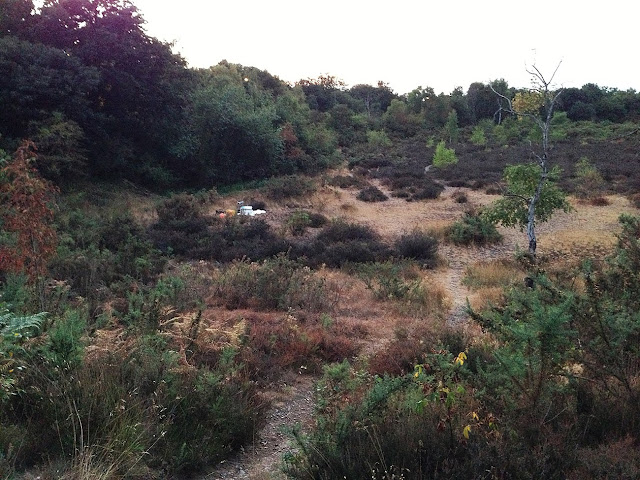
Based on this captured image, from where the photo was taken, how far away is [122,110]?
19547 millimetres

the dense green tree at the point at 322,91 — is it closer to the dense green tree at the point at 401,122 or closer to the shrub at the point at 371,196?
the dense green tree at the point at 401,122

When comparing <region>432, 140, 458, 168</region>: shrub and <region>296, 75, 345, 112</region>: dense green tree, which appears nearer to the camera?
<region>432, 140, 458, 168</region>: shrub

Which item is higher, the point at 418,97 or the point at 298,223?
the point at 418,97

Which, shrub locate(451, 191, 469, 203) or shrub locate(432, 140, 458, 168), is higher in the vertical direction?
shrub locate(432, 140, 458, 168)

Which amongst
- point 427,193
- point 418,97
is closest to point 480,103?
point 418,97

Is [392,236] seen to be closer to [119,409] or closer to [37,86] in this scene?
[119,409]

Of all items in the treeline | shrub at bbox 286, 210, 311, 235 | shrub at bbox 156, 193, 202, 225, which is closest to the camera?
shrub at bbox 286, 210, 311, 235

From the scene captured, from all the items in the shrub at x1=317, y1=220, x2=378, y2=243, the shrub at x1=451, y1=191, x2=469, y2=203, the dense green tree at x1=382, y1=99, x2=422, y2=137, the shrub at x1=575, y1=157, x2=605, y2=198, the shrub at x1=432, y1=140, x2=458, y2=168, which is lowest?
the shrub at x1=317, y1=220, x2=378, y2=243

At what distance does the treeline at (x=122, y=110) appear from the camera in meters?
16.3

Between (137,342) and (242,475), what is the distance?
1548 millimetres

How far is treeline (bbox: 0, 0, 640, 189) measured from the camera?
642 inches

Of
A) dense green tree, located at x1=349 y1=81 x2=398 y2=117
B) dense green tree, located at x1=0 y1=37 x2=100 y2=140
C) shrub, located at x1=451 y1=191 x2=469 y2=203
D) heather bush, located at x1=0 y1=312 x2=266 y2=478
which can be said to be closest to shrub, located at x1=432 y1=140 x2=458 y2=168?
shrub, located at x1=451 y1=191 x2=469 y2=203

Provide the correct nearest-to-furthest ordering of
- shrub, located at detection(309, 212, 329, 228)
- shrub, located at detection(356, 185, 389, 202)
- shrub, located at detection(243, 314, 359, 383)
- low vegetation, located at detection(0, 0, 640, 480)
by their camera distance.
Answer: low vegetation, located at detection(0, 0, 640, 480) < shrub, located at detection(243, 314, 359, 383) < shrub, located at detection(309, 212, 329, 228) < shrub, located at detection(356, 185, 389, 202)

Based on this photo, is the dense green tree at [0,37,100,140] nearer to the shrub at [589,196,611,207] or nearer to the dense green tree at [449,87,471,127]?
the shrub at [589,196,611,207]
